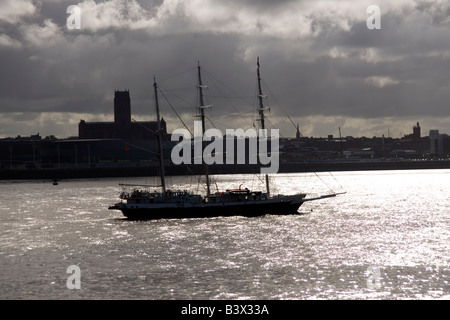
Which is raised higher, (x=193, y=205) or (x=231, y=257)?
(x=193, y=205)

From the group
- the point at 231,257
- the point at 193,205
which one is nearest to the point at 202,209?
the point at 193,205

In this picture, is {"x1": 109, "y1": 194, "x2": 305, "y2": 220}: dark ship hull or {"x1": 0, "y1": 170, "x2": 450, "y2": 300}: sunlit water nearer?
{"x1": 0, "y1": 170, "x2": 450, "y2": 300}: sunlit water

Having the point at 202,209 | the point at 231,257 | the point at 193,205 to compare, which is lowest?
the point at 231,257

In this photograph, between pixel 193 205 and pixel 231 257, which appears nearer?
pixel 231 257

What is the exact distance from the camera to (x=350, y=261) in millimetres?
53500

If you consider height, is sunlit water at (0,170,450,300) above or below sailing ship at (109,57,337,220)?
below

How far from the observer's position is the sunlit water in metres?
43.5

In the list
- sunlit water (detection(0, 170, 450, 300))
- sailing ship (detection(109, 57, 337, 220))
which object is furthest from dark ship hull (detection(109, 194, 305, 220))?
sunlit water (detection(0, 170, 450, 300))

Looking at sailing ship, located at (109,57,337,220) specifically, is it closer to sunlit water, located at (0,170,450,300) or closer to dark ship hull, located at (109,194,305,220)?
dark ship hull, located at (109,194,305,220)

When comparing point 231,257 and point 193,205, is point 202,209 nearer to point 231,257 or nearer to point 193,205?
point 193,205

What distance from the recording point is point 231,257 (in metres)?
55.6

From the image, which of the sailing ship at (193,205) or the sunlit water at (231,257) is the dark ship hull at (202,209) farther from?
the sunlit water at (231,257)

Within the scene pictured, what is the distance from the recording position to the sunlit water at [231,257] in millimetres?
43531
